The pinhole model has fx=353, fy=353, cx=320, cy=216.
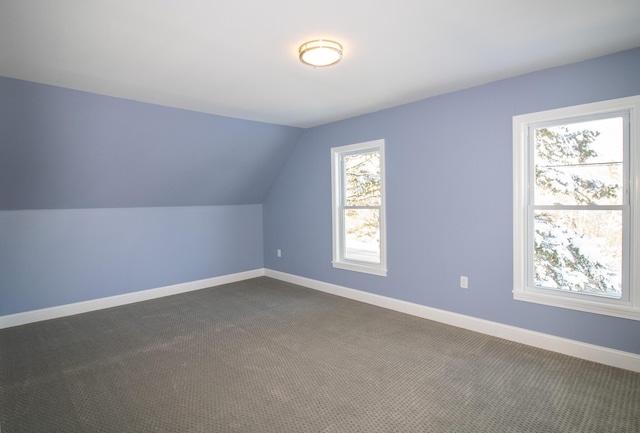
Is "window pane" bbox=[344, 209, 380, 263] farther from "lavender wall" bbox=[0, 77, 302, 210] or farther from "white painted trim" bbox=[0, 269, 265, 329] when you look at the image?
"white painted trim" bbox=[0, 269, 265, 329]

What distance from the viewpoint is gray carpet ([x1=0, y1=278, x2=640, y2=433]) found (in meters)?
2.13

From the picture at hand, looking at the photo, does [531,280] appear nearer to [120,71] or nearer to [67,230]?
[120,71]

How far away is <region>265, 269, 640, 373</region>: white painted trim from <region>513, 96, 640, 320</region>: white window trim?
0.29 metres

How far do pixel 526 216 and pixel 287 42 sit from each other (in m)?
2.51

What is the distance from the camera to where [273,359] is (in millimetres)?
2967

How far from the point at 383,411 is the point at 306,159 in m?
3.77

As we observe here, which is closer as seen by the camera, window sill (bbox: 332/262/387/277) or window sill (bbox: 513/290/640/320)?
window sill (bbox: 513/290/640/320)

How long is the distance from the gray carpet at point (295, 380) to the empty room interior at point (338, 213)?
0.02 meters

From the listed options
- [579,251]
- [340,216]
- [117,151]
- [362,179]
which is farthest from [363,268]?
[117,151]

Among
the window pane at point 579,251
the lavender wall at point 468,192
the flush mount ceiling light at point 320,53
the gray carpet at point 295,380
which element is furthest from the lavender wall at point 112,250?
the window pane at point 579,251

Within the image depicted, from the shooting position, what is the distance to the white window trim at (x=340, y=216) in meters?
4.29

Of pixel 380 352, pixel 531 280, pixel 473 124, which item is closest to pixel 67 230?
pixel 380 352

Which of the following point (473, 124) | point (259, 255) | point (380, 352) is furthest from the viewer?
point (259, 255)

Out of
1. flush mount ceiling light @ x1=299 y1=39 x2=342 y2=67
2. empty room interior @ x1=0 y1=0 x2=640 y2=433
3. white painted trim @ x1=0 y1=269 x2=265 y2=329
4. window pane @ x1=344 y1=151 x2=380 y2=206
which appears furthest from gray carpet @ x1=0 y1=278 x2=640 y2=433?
flush mount ceiling light @ x1=299 y1=39 x2=342 y2=67
